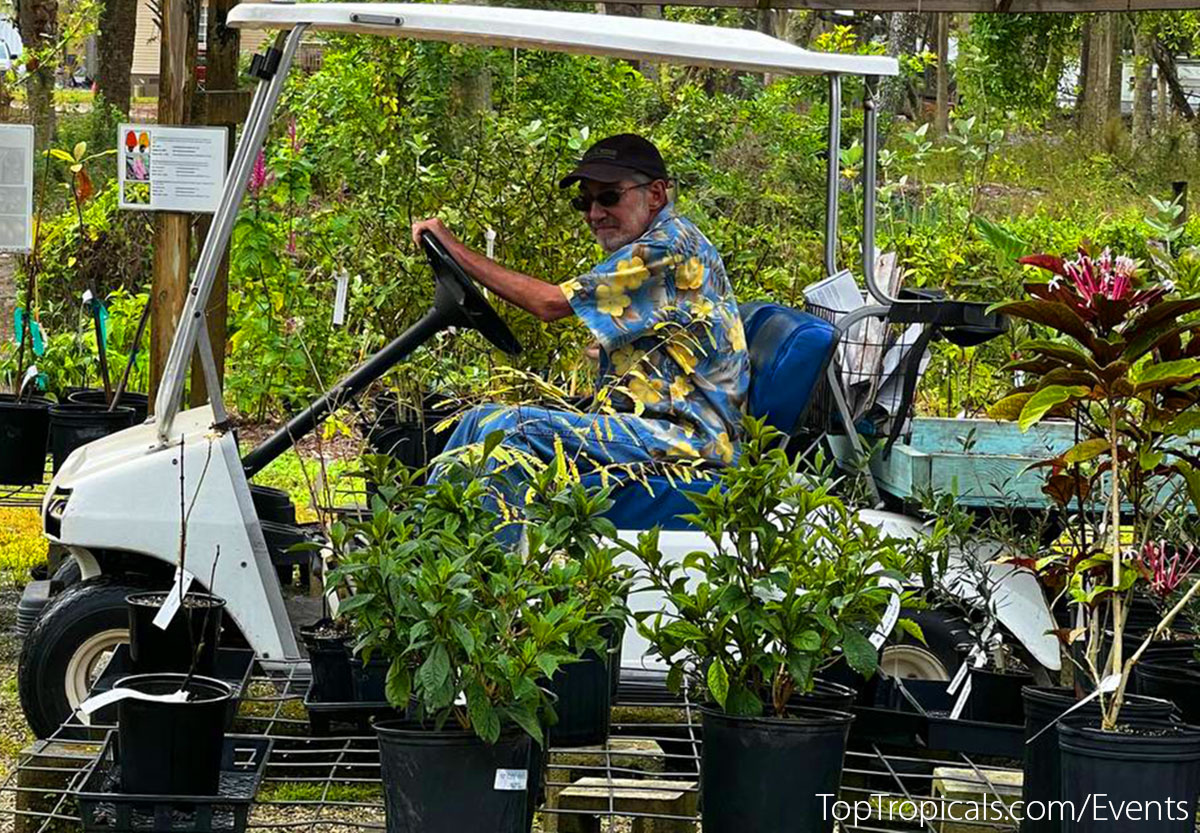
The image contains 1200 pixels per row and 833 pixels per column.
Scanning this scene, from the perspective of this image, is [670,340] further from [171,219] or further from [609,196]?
[171,219]

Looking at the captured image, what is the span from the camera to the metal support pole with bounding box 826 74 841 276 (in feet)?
15.8

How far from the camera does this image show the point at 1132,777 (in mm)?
3012

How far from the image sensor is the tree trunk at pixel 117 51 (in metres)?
13.8

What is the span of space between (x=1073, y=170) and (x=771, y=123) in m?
8.06

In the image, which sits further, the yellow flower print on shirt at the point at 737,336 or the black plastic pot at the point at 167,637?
the yellow flower print on shirt at the point at 737,336

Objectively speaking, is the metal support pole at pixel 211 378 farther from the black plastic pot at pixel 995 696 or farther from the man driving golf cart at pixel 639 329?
the black plastic pot at pixel 995 696

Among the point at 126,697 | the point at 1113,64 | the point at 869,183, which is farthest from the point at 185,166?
the point at 1113,64

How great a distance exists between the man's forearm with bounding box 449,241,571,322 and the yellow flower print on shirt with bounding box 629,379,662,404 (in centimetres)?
25

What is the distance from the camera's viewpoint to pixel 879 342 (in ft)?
Answer: 15.8

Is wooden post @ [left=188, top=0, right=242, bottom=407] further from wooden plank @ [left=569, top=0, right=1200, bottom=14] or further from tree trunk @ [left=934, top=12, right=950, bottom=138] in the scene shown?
tree trunk @ [left=934, top=12, right=950, bottom=138]

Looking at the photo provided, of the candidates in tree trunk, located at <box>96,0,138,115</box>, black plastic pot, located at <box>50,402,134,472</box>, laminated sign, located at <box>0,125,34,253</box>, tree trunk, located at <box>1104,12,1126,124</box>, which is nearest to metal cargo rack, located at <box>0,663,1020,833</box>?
black plastic pot, located at <box>50,402,134,472</box>

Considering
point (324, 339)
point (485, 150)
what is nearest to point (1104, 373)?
point (485, 150)

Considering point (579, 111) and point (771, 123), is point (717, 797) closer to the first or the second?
point (579, 111)

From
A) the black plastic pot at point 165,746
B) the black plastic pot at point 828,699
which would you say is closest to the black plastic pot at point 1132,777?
the black plastic pot at point 828,699
